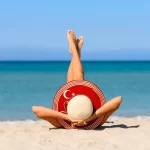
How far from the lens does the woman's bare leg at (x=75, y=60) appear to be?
7.23 m

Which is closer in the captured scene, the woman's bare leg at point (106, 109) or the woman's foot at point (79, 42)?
the woman's bare leg at point (106, 109)

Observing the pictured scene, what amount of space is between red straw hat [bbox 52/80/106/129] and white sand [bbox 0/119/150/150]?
0.50ft

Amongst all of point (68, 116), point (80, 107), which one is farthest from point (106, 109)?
point (68, 116)

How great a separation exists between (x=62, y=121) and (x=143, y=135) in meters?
1.23

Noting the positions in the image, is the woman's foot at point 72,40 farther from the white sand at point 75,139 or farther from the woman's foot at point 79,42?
the white sand at point 75,139

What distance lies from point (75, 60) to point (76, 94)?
A: 0.76 m

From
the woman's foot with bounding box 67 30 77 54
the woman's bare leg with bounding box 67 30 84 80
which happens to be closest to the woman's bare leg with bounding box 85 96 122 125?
the woman's bare leg with bounding box 67 30 84 80

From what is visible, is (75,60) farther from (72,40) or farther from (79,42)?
(79,42)

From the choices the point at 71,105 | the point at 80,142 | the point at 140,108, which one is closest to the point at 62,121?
the point at 71,105

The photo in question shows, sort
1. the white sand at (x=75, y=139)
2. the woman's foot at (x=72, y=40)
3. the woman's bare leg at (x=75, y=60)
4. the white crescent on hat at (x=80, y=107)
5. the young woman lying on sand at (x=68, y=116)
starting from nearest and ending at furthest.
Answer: the white sand at (x=75, y=139) < the white crescent on hat at (x=80, y=107) < the young woman lying on sand at (x=68, y=116) < the woman's bare leg at (x=75, y=60) < the woman's foot at (x=72, y=40)

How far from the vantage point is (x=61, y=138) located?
636cm

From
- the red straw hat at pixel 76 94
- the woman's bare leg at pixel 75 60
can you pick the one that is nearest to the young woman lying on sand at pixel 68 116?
the woman's bare leg at pixel 75 60

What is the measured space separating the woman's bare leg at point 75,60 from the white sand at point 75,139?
0.89 meters

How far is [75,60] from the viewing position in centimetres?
746
